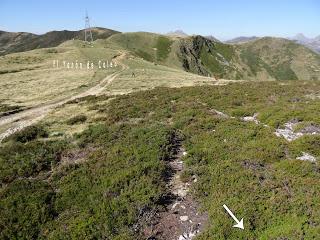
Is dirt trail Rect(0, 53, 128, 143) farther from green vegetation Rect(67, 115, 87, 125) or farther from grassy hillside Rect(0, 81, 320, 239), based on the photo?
green vegetation Rect(67, 115, 87, 125)

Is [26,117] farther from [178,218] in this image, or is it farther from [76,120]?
[178,218]

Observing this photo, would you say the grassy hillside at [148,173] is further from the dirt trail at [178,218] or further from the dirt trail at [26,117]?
the dirt trail at [26,117]

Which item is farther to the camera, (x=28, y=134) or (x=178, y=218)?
(x=28, y=134)

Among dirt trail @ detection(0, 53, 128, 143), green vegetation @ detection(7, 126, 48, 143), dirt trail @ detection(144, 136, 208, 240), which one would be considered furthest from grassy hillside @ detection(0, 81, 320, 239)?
dirt trail @ detection(0, 53, 128, 143)

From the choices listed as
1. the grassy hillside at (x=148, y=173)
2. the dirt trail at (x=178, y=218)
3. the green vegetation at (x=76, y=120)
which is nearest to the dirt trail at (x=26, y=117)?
the grassy hillside at (x=148, y=173)

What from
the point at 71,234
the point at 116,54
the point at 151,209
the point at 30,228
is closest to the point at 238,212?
the point at 151,209

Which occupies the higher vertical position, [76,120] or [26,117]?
[76,120]

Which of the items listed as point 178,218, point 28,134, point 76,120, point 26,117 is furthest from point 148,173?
point 26,117

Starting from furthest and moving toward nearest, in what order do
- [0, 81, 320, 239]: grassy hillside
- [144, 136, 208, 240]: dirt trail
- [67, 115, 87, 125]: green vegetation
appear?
1. [67, 115, 87, 125]: green vegetation
2. [0, 81, 320, 239]: grassy hillside
3. [144, 136, 208, 240]: dirt trail
